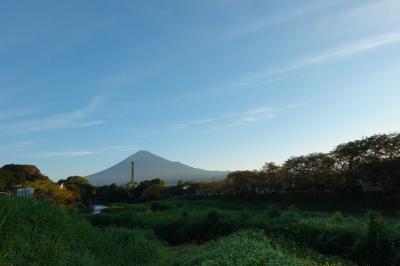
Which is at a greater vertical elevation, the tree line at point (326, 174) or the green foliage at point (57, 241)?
the tree line at point (326, 174)

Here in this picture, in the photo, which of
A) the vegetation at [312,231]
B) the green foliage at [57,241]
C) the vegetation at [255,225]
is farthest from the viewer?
the vegetation at [312,231]

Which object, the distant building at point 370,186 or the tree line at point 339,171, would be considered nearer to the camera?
the tree line at point 339,171

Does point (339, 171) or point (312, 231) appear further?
point (339, 171)

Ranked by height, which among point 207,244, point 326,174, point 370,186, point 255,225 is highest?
point 326,174

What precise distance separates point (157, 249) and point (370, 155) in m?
30.4

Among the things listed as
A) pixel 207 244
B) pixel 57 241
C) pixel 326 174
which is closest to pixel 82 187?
pixel 326 174

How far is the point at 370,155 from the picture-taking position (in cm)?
3734

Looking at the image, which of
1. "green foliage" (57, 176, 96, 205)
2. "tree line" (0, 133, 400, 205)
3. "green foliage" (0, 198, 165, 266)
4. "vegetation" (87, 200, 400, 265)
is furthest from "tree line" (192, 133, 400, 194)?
"green foliage" (0, 198, 165, 266)

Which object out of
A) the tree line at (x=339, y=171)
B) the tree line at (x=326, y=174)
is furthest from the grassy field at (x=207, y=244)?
the tree line at (x=339, y=171)

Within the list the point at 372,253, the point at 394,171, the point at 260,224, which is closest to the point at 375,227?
the point at 372,253

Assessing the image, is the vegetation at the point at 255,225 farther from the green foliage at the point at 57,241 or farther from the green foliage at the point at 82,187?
the green foliage at the point at 82,187

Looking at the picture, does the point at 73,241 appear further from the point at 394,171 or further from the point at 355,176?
the point at 355,176

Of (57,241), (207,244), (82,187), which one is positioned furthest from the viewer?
(82,187)

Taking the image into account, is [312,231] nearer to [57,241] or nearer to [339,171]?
[57,241]
